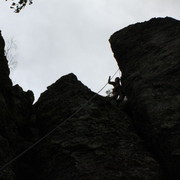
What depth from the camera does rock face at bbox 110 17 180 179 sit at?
714 centimetres

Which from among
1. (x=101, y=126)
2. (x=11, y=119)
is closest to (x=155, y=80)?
(x=101, y=126)

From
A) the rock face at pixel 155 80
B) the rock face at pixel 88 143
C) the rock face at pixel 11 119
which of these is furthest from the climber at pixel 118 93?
the rock face at pixel 11 119

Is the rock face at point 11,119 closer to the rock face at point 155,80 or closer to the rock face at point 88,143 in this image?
the rock face at point 88,143

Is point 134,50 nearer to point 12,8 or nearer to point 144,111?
point 144,111

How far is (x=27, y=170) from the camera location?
24.1 feet

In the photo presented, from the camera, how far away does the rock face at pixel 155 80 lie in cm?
714

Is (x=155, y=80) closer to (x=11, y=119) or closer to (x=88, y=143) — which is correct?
(x=88, y=143)

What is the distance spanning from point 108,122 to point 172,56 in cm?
317

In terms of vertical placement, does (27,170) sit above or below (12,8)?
below

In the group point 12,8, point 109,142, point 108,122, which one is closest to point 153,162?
point 109,142

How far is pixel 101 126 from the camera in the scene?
792cm

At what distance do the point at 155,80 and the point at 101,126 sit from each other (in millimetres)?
2288

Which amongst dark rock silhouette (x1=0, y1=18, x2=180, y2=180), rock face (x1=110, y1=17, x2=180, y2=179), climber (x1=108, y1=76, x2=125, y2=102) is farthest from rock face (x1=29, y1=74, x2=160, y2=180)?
climber (x1=108, y1=76, x2=125, y2=102)

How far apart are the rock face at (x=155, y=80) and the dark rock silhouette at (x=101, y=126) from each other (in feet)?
0.08
